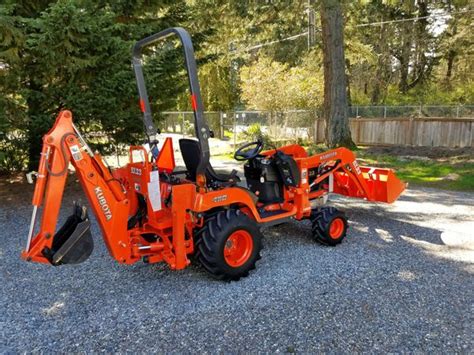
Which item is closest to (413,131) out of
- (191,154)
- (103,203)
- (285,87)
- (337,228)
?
(285,87)

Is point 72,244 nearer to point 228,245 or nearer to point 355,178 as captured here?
point 228,245

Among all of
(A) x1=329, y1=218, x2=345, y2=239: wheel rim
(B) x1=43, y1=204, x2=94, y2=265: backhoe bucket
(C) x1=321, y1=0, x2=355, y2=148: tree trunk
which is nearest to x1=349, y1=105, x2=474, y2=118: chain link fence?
(C) x1=321, y1=0, x2=355, y2=148: tree trunk

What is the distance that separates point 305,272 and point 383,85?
2639 centimetres

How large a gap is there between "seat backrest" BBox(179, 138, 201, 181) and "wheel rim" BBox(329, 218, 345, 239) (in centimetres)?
198

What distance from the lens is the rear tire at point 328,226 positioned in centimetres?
524

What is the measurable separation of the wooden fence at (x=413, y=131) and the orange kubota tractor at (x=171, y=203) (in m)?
12.1

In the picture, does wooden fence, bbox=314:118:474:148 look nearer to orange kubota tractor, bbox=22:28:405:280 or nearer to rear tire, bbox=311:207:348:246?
rear tire, bbox=311:207:348:246

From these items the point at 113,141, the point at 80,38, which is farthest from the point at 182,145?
the point at 113,141

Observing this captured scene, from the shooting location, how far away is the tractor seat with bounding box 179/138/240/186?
437cm

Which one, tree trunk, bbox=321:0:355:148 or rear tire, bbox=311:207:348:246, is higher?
tree trunk, bbox=321:0:355:148

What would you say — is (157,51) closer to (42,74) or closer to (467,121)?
(42,74)

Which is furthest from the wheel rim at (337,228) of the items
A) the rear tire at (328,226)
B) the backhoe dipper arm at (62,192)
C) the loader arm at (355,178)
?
the backhoe dipper arm at (62,192)

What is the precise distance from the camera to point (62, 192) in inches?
137

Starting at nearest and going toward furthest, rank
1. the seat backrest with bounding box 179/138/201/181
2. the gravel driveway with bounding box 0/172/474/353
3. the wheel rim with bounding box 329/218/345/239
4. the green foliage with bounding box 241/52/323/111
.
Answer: the gravel driveway with bounding box 0/172/474/353
the seat backrest with bounding box 179/138/201/181
the wheel rim with bounding box 329/218/345/239
the green foliage with bounding box 241/52/323/111
